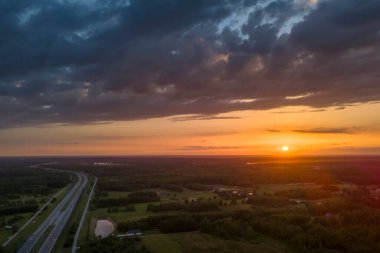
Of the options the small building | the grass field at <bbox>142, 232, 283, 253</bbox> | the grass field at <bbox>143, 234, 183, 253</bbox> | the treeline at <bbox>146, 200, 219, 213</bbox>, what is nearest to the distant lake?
the small building

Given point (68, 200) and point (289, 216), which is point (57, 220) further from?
point (289, 216)

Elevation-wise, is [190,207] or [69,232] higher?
[190,207]

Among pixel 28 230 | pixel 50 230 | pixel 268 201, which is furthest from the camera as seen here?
pixel 268 201

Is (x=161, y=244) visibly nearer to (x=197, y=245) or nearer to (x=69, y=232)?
(x=197, y=245)

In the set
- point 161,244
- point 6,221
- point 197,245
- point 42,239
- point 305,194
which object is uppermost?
point 305,194

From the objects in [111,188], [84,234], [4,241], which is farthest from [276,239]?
[111,188]

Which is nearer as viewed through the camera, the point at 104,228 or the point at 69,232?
the point at 69,232

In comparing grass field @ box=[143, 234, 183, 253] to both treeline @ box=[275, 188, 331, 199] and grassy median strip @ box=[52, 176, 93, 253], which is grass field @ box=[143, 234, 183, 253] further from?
treeline @ box=[275, 188, 331, 199]

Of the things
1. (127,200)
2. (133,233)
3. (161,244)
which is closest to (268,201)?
(127,200)
